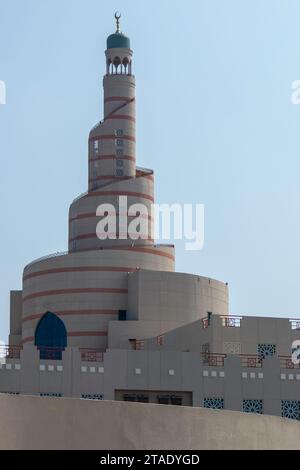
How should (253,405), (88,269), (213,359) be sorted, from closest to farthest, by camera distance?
(253,405) < (213,359) < (88,269)

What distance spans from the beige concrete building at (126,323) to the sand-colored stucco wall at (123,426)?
2454 cm

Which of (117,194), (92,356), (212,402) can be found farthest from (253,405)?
(117,194)

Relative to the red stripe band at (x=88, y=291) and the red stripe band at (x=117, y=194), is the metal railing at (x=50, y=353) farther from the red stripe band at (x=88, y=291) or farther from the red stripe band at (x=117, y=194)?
the red stripe band at (x=117, y=194)

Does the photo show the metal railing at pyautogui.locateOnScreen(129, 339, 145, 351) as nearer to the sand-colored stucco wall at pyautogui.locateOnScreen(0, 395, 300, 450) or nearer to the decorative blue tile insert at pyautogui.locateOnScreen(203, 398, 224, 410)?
the decorative blue tile insert at pyautogui.locateOnScreen(203, 398, 224, 410)

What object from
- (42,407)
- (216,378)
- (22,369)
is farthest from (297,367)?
(42,407)

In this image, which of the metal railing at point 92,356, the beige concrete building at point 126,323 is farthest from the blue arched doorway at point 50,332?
the metal railing at point 92,356

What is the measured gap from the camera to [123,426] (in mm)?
20547

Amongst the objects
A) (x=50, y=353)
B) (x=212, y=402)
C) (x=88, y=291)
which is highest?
(x=88, y=291)

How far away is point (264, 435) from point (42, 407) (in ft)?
17.4

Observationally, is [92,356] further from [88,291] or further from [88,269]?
[88,269]

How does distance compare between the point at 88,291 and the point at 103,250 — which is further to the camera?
the point at 103,250

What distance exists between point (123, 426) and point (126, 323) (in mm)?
37381

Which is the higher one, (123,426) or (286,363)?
(286,363)

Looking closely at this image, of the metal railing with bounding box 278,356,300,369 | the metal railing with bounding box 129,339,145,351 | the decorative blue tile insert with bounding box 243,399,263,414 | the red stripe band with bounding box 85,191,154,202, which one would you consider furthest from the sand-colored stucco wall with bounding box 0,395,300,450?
the red stripe band with bounding box 85,191,154,202
